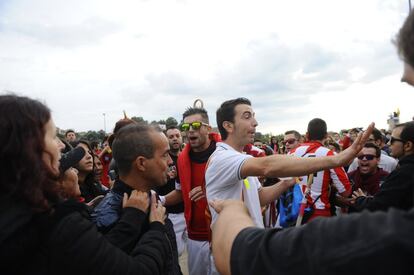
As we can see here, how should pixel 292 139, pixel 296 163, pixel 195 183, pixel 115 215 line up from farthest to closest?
pixel 292 139 < pixel 195 183 < pixel 296 163 < pixel 115 215

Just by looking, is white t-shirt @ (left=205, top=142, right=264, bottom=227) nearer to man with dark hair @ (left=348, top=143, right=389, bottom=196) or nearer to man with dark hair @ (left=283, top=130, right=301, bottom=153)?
man with dark hair @ (left=348, top=143, right=389, bottom=196)

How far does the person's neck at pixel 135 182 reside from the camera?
223 centimetres

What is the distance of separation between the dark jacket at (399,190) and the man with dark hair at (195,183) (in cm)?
183

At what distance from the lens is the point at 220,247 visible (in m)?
1.11

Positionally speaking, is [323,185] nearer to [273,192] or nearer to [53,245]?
[273,192]

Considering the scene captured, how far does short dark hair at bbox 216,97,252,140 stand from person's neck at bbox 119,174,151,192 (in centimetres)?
159

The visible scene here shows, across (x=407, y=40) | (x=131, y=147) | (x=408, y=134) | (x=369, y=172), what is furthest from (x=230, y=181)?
(x=369, y=172)

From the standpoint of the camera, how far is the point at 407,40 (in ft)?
3.03

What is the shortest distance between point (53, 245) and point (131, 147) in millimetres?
1049

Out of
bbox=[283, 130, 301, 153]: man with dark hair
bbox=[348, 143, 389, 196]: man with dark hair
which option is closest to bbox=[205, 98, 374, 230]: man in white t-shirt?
bbox=[348, 143, 389, 196]: man with dark hair

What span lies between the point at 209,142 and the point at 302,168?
2.37m

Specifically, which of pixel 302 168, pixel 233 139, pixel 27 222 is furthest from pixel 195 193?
pixel 27 222

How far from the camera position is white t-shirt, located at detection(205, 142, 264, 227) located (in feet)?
9.77

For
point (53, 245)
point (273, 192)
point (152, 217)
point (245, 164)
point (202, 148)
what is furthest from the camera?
point (202, 148)
